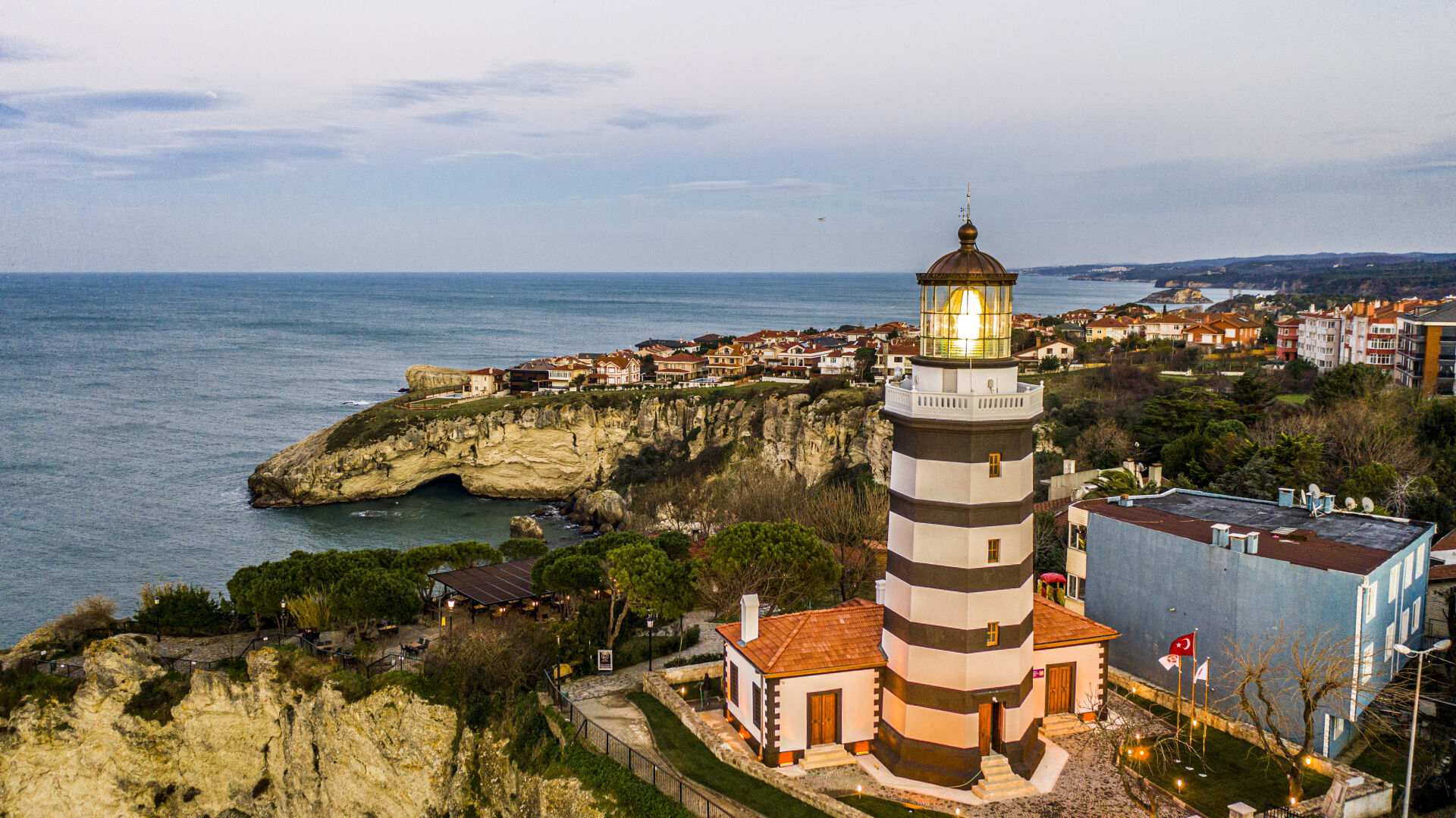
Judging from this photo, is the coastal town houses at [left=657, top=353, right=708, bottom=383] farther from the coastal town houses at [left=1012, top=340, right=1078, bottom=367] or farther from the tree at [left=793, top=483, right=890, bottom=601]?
the tree at [left=793, top=483, right=890, bottom=601]

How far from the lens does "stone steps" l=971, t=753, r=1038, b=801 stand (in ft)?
48.7

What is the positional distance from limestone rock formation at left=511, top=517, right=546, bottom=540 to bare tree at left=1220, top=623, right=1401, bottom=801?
41808 mm

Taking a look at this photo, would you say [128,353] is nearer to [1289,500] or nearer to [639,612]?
[639,612]

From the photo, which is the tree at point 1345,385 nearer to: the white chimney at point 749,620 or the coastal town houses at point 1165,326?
the white chimney at point 749,620

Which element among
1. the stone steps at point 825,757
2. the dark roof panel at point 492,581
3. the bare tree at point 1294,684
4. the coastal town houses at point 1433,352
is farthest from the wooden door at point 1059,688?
the coastal town houses at point 1433,352

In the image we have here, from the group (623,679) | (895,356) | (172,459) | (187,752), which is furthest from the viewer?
(895,356)

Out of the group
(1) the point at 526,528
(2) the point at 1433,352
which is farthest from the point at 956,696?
(2) the point at 1433,352

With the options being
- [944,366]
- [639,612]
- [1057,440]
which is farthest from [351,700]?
[1057,440]

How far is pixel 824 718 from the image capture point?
52.9 ft

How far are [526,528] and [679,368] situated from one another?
119 feet

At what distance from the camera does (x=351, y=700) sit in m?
20.8

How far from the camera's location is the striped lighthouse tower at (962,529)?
14.6 meters

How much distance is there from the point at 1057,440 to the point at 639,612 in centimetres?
3258

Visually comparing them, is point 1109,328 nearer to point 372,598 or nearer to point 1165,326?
point 1165,326
